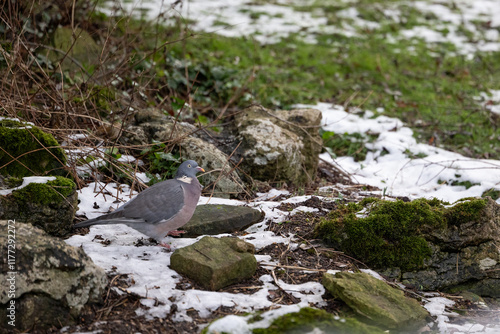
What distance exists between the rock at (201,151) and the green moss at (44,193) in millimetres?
1403

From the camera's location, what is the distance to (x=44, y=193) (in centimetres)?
336

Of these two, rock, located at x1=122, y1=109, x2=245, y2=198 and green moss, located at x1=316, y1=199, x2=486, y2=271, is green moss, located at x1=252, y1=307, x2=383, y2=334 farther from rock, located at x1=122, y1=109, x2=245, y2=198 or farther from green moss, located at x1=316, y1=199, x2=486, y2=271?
rock, located at x1=122, y1=109, x2=245, y2=198

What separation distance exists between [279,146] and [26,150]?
2620mm

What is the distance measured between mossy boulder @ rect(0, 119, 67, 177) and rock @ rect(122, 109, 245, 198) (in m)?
0.98

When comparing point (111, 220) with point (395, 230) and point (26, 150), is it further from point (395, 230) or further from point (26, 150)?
point (395, 230)

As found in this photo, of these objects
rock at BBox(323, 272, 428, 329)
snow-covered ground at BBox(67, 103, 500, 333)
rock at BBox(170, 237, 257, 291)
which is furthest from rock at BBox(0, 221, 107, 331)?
rock at BBox(323, 272, 428, 329)

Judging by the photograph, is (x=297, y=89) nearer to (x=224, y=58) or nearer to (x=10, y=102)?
(x=224, y=58)

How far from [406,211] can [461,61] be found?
25.0 ft

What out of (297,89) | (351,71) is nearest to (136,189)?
(297,89)

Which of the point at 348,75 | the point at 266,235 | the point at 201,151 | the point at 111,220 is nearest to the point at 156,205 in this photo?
the point at 111,220

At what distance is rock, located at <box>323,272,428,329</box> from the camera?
9.44 ft

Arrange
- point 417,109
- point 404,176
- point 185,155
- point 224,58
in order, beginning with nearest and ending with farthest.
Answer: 1. point 185,155
2. point 404,176
3. point 417,109
4. point 224,58

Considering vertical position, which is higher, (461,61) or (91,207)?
(461,61)

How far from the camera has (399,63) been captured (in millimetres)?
9836
